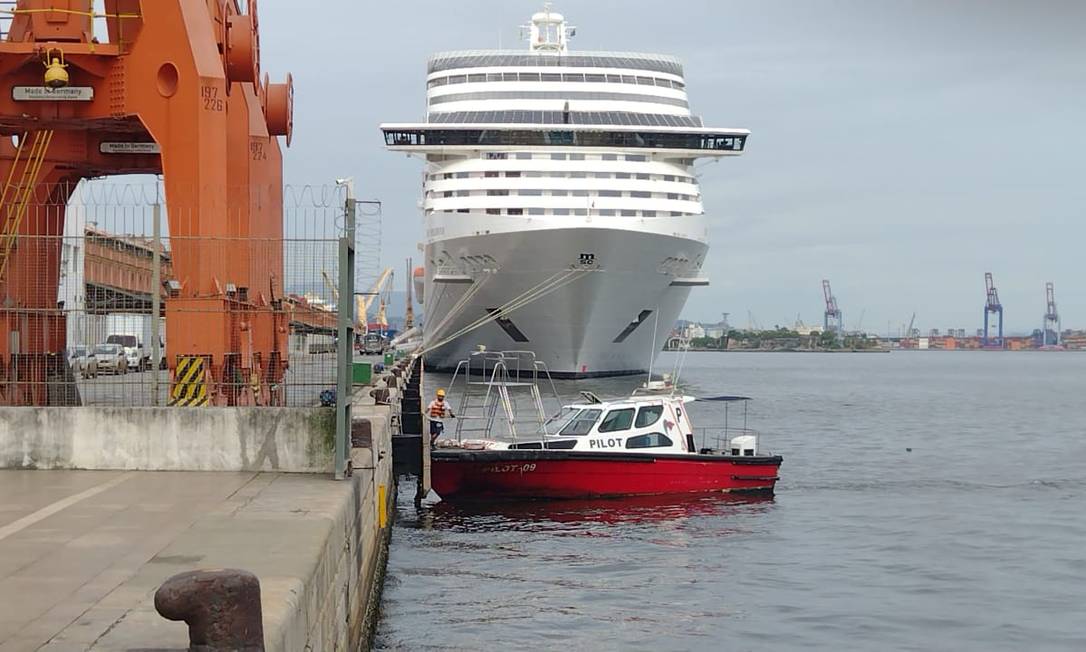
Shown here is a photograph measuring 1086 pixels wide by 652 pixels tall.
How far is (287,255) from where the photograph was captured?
1491 cm

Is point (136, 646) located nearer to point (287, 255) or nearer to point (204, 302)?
point (287, 255)

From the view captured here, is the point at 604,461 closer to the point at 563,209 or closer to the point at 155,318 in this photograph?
the point at 155,318

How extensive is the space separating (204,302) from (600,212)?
128 feet

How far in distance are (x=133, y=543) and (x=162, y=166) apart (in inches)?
403

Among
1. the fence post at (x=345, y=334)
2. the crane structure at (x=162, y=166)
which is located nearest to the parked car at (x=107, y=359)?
the crane structure at (x=162, y=166)

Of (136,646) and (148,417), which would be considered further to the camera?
(148,417)

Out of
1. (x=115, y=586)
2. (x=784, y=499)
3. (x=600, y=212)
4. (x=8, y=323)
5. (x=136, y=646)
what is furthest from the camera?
(x=600, y=212)

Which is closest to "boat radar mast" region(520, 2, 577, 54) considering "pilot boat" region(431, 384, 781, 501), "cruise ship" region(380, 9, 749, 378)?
"cruise ship" region(380, 9, 749, 378)

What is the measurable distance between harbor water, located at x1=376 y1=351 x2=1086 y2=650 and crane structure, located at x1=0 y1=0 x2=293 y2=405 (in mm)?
3680

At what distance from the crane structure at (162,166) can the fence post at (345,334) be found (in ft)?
6.31

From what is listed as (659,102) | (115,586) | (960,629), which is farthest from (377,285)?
(659,102)

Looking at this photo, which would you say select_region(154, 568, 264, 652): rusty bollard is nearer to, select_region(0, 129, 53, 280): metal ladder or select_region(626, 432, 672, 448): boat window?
select_region(0, 129, 53, 280): metal ladder

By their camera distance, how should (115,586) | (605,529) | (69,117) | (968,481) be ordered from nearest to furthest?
1. (115,586)
2. (69,117)
3. (605,529)
4. (968,481)

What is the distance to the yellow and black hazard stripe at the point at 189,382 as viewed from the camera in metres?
15.9
